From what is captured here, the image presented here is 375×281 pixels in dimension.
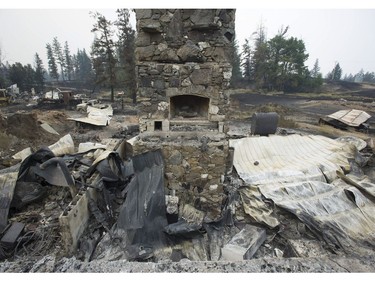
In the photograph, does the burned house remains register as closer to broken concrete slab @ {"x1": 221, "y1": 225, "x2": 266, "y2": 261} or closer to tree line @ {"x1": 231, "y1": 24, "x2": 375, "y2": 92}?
broken concrete slab @ {"x1": 221, "y1": 225, "x2": 266, "y2": 261}

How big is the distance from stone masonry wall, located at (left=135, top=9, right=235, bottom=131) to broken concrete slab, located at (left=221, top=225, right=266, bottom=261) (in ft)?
8.54

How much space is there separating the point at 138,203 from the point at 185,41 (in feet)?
10.4

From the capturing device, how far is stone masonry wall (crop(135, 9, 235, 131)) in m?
3.89

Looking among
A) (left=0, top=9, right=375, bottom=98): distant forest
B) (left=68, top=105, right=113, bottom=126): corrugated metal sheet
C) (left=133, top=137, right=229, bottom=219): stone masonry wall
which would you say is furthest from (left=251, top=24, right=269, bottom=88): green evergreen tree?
(left=133, top=137, right=229, bottom=219): stone masonry wall

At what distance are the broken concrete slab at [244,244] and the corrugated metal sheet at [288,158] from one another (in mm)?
1281

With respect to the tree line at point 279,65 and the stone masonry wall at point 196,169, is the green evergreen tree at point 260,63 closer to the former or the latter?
the tree line at point 279,65

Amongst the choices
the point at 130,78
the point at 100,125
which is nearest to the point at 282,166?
the point at 100,125

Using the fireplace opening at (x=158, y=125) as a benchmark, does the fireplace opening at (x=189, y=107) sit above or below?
above

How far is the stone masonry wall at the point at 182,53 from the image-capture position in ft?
12.8

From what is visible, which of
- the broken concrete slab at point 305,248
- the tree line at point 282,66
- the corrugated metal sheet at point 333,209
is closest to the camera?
the broken concrete slab at point 305,248

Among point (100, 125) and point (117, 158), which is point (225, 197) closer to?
point (117, 158)

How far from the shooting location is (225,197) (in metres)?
4.59

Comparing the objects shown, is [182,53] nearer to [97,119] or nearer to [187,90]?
[187,90]

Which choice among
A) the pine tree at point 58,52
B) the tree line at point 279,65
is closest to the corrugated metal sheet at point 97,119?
the tree line at point 279,65
